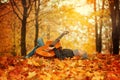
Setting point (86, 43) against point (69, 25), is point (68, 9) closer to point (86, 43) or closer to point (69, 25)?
point (69, 25)

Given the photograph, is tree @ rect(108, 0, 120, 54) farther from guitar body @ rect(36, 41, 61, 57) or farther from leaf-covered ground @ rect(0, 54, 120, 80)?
leaf-covered ground @ rect(0, 54, 120, 80)

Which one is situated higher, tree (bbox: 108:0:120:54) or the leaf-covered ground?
tree (bbox: 108:0:120:54)

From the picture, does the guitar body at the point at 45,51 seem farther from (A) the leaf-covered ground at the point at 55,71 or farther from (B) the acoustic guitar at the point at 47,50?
(A) the leaf-covered ground at the point at 55,71

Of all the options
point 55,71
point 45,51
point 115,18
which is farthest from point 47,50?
point 55,71

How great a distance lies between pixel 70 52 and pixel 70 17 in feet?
92.6

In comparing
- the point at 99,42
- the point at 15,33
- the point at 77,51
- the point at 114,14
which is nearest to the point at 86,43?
the point at 15,33

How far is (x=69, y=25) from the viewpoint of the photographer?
42.6m

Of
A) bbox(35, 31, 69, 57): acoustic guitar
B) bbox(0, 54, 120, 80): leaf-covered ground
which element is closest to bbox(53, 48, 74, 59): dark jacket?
bbox(35, 31, 69, 57): acoustic guitar

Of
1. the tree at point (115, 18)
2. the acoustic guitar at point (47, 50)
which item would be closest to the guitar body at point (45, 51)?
the acoustic guitar at point (47, 50)

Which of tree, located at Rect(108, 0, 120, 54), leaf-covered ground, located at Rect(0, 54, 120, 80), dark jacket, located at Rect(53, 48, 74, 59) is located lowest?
dark jacket, located at Rect(53, 48, 74, 59)

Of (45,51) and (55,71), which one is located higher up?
(55,71)

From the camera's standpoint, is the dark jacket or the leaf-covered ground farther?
the dark jacket

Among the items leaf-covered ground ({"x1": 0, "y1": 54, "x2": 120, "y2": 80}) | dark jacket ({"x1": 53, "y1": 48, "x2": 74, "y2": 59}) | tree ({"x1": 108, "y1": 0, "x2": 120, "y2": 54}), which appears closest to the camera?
leaf-covered ground ({"x1": 0, "y1": 54, "x2": 120, "y2": 80})

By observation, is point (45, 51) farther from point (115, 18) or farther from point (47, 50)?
point (115, 18)
